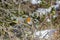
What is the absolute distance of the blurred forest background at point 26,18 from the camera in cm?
351

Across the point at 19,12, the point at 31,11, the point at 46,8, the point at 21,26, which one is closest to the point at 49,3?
the point at 46,8

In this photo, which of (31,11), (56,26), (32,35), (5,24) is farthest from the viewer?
(31,11)

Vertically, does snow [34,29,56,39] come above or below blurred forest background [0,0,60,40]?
below

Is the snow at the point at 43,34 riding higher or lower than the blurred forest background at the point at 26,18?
lower

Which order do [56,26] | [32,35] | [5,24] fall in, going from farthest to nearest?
[56,26]
[5,24]
[32,35]

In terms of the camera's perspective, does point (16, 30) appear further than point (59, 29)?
No

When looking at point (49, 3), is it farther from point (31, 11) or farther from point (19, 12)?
point (19, 12)

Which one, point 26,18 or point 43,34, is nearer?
point 43,34

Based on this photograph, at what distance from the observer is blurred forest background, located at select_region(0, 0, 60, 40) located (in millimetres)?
3512

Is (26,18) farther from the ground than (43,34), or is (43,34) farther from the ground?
(26,18)

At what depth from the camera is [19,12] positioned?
162 inches

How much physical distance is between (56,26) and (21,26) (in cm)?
71

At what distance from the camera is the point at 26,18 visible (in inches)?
161

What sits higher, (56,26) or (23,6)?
(23,6)
